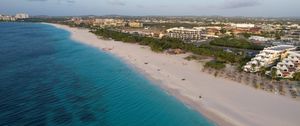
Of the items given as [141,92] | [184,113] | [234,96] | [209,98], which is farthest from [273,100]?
[141,92]

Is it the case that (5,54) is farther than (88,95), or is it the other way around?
(5,54)

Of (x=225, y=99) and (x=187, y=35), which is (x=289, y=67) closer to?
(x=225, y=99)

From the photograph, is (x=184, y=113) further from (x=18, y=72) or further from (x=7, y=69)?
(x=7, y=69)

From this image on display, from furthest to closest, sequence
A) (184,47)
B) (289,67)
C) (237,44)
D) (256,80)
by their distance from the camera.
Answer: (237,44) → (184,47) → (289,67) → (256,80)

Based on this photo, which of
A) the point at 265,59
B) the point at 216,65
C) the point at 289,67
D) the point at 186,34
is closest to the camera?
the point at 289,67

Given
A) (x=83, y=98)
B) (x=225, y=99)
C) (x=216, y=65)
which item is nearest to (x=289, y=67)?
(x=216, y=65)

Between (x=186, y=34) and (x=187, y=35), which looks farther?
(x=186, y=34)

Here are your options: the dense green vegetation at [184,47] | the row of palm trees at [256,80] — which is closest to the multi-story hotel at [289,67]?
the row of palm trees at [256,80]

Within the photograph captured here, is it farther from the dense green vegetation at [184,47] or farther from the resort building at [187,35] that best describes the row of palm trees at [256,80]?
the resort building at [187,35]
